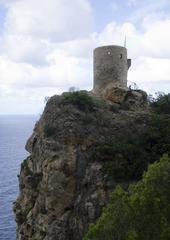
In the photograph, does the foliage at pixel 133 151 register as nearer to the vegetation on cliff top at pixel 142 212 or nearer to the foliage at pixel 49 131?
the foliage at pixel 49 131

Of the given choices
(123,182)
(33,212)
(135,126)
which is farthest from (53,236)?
(135,126)

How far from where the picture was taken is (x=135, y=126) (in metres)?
29.3

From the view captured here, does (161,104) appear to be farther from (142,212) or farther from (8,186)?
(8,186)

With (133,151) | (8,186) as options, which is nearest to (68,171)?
(133,151)

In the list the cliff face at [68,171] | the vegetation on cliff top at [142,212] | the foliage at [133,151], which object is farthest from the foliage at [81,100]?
the vegetation on cliff top at [142,212]

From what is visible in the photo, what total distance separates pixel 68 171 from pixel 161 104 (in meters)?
10.4

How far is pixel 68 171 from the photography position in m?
27.0

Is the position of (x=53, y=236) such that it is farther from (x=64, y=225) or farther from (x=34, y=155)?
(x=34, y=155)

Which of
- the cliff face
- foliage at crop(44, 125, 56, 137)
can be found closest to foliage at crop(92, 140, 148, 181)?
the cliff face

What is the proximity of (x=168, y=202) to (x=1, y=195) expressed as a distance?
4850 cm

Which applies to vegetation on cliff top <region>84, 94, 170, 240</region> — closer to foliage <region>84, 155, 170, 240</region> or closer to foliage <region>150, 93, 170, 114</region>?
foliage <region>84, 155, 170, 240</region>

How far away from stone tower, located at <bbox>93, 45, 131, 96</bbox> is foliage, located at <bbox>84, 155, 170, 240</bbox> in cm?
1817

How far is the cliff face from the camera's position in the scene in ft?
83.5

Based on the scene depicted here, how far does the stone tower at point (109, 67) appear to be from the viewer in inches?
1308
